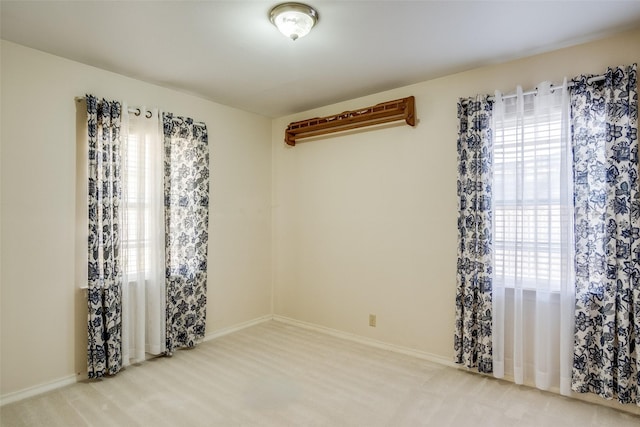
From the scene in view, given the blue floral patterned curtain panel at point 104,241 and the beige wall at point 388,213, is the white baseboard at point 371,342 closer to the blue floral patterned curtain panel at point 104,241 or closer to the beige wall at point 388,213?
the beige wall at point 388,213

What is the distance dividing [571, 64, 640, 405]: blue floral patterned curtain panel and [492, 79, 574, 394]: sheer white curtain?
74 millimetres

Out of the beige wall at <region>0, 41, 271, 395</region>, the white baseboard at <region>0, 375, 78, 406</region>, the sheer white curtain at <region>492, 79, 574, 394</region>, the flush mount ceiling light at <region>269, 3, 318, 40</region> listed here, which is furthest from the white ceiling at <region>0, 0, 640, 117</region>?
the white baseboard at <region>0, 375, 78, 406</region>

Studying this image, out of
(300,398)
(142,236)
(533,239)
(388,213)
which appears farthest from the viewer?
(388,213)

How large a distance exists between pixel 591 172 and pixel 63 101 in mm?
3895

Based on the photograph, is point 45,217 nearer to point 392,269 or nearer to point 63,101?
point 63,101

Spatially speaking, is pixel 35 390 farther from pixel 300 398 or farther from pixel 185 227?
pixel 300 398

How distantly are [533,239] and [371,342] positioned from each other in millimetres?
1800

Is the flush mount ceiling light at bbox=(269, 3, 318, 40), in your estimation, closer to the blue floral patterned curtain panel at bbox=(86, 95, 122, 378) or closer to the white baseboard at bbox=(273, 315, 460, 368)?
the blue floral patterned curtain panel at bbox=(86, 95, 122, 378)

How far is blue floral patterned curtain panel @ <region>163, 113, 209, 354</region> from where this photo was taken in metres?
3.29

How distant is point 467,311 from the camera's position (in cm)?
286

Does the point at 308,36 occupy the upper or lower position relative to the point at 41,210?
upper

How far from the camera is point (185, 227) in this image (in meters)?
3.46

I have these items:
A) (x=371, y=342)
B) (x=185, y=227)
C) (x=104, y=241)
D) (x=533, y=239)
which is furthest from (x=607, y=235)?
(x=104, y=241)

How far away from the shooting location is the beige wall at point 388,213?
9.68ft
